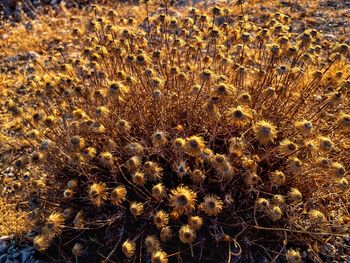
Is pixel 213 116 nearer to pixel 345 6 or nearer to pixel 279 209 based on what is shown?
pixel 279 209

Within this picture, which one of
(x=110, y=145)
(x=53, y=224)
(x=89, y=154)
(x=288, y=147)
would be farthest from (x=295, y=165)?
(x=53, y=224)

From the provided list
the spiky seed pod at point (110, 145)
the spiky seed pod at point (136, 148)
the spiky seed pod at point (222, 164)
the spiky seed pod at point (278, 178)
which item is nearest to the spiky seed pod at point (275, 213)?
the spiky seed pod at point (278, 178)

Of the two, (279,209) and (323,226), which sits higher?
(279,209)

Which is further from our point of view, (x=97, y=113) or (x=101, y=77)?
(x=101, y=77)

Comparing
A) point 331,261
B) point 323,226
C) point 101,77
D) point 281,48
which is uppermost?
point 281,48

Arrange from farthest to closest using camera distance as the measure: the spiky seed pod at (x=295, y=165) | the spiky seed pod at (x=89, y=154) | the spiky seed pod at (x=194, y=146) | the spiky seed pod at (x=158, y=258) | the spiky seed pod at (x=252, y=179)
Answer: the spiky seed pod at (x=89, y=154), the spiky seed pod at (x=252, y=179), the spiky seed pod at (x=295, y=165), the spiky seed pod at (x=194, y=146), the spiky seed pod at (x=158, y=258)

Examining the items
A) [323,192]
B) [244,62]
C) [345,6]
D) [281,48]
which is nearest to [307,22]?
[345,6]

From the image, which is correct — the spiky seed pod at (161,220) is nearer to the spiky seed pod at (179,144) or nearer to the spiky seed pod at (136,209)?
the spiky seed pod at (136,209)

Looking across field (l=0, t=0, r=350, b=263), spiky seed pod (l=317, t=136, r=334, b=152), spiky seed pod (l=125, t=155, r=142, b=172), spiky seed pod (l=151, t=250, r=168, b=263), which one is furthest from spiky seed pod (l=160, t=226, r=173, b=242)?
spiky seed pod (l=317, t=136, r=334, b=152)

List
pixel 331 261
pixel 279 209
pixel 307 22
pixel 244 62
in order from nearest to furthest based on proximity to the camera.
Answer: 1. pixel 279 209
2. pixel 331 261
3. pixel 244 62
4. pixel 307 22

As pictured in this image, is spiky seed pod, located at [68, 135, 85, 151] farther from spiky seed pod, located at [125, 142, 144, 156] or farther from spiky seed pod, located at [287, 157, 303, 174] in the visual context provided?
spiky seed pod, located at [287, 157, 303, 174]

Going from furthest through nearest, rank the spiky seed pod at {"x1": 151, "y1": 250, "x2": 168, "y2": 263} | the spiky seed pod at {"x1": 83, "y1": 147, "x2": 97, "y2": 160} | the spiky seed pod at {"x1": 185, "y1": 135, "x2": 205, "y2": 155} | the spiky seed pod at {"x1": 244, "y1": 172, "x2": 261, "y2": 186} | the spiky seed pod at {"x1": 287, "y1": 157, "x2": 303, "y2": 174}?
the spiky seed pod at {"x1": 83, "y1": 147, "x2": 97, "y2": 160} → the spiky seed pod at {"x1": 244, "y1": 172, "x2": 261, "y2": 186} → the spiky seed pod at {"x1": 287, "y1": 157, "x2": 303, "y2": 174} → the spiky seed pod at {"x1": 185, "y1": 135, "x2": 205, "y2": 155} → the spiky seed pod at {"x1": 151, "y1": 250, "x2": 168, "y2": 263}
